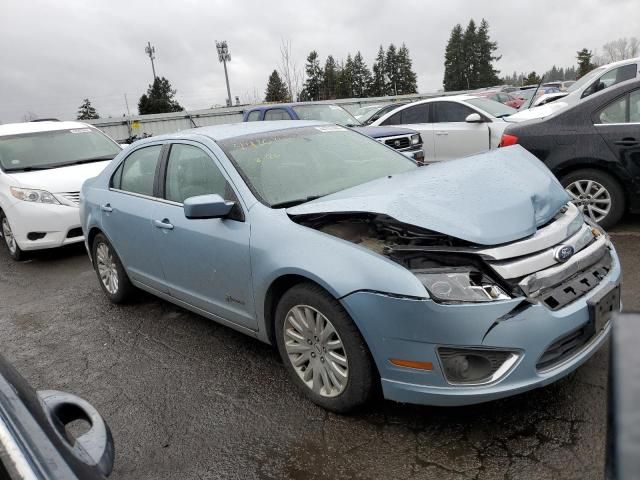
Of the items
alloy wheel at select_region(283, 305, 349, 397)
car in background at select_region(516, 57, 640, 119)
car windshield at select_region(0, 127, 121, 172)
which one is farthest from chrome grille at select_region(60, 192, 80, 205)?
→ car in background at select_region(516, 57, 640, 119)

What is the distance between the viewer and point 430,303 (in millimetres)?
2432

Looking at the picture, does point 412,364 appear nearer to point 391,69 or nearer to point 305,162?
point 305,162

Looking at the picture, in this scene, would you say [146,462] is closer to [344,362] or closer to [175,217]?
[344,362]

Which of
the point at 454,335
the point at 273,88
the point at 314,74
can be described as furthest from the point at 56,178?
the point at 314,74

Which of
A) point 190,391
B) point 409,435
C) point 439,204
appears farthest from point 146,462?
point 439,204

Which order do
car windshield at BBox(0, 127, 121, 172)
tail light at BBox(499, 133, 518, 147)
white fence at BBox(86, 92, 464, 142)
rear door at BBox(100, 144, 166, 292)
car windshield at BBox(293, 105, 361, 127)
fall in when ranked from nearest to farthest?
1. rear door at BBox(100, 144, 166, 292)
2. tail light at BBox(499, 133, 518, 147)
3. car windshield at BBox(0, 127, 121, 172)
4. car windshield at BBox(293, 105, 361, 127)
5. white fence at BBox(86, 92, 464, 142)

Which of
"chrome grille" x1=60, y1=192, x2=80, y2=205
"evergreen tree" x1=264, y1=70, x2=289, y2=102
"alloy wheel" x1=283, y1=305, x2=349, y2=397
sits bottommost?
"alloy wheel" x1=283, y1=305, x2=349, y2=397

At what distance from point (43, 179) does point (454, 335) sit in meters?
6.37

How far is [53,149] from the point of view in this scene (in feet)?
25.6

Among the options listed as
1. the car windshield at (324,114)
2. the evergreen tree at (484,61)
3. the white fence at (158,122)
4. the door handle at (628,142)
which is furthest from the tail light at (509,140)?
the evergreen tree at (484,61)

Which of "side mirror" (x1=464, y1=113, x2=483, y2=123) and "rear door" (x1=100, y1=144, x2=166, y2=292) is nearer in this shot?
"rear door" (x1=100, y1=144, x2=166, y2=292)

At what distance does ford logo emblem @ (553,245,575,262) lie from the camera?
2.71 meters

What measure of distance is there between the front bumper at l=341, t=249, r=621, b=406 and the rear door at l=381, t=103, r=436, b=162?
7590 millimetres

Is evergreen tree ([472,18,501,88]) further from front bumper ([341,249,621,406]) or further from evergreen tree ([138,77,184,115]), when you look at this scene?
front bumper ([341,249,621,406])
